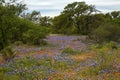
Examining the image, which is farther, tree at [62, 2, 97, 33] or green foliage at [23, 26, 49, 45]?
tree at [62, 2, 97, 33]

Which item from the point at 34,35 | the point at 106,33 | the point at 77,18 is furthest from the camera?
the point at 77,18

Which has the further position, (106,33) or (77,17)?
(77,17)

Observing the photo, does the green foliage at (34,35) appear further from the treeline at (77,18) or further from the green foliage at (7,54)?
the treeline at (77,18)

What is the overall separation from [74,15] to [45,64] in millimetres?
36767

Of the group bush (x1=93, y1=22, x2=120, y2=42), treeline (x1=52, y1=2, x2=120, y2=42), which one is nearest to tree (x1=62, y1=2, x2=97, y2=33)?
treeline (x1=52, y1=2, x2=120, y2=42)

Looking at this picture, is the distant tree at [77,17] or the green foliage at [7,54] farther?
the distant tree at [77,17]

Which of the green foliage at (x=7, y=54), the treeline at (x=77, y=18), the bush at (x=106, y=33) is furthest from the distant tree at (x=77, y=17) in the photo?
the green foliage at (x=7, y=54)

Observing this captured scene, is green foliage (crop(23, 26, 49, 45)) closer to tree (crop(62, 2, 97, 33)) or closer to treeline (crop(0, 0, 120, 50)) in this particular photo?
treeline (crop(0, 0, 120, 50))

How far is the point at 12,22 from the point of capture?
14.3m

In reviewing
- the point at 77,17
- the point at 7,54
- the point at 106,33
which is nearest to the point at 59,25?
the point at 77,17

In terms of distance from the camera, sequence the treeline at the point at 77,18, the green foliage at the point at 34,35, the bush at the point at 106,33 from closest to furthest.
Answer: the green foliage at the point at 34,35
the bush at the point at 106,33
the treeline at the point at 77,18

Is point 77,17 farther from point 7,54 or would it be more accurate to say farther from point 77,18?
point 7,54

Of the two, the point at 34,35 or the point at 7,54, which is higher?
the point at 34,35

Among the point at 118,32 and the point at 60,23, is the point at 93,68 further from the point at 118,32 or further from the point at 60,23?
the point at 60,23
